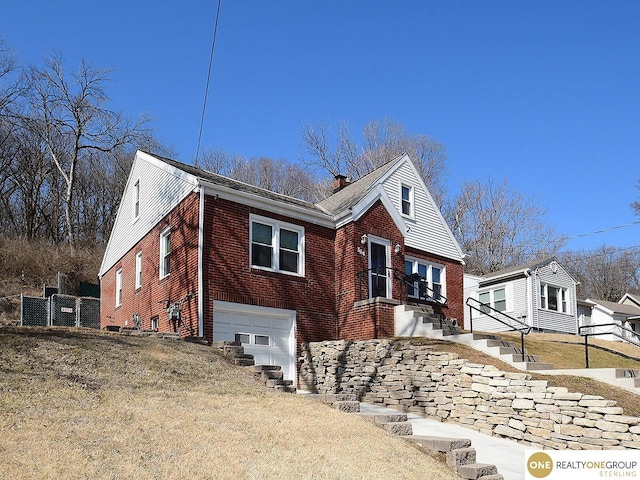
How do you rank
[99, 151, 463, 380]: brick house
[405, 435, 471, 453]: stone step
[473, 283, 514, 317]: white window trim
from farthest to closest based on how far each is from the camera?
[473, 283, 514, 317]: white window trim → [99, 151, 463, 380]: brick house → [405, 435, 471, 453]: stone step

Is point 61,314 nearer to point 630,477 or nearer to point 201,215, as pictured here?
point 201,215

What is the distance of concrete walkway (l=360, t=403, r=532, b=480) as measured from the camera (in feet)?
31.6

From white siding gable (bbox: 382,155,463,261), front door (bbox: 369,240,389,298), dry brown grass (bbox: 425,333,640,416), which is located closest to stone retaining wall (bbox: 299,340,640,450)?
dry brown grass (bbox: 425,333,640,416)

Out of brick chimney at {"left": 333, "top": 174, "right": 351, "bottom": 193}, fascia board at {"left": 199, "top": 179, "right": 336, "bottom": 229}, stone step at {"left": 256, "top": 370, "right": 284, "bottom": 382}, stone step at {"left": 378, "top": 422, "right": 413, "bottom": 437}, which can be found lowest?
stone step at {"left": 378, "top": 422, "right": 413, "bottom": 437}

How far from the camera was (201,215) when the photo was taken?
51.1ft

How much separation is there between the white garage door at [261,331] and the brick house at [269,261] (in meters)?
0.03

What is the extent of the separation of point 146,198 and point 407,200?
29.7ft

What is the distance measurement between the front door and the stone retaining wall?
2824mm

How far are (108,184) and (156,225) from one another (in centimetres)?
2409

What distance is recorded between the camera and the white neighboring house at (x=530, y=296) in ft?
→ 97.5

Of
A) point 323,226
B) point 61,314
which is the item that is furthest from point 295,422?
point 61,314

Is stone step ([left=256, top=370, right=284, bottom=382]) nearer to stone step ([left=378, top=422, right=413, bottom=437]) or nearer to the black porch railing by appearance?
stone step ([left=378, top=422, right=413, bottom=437])

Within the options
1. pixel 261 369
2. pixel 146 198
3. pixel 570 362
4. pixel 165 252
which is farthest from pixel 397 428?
pixel 146 198

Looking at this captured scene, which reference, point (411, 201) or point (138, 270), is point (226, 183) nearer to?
point (138, 270)
